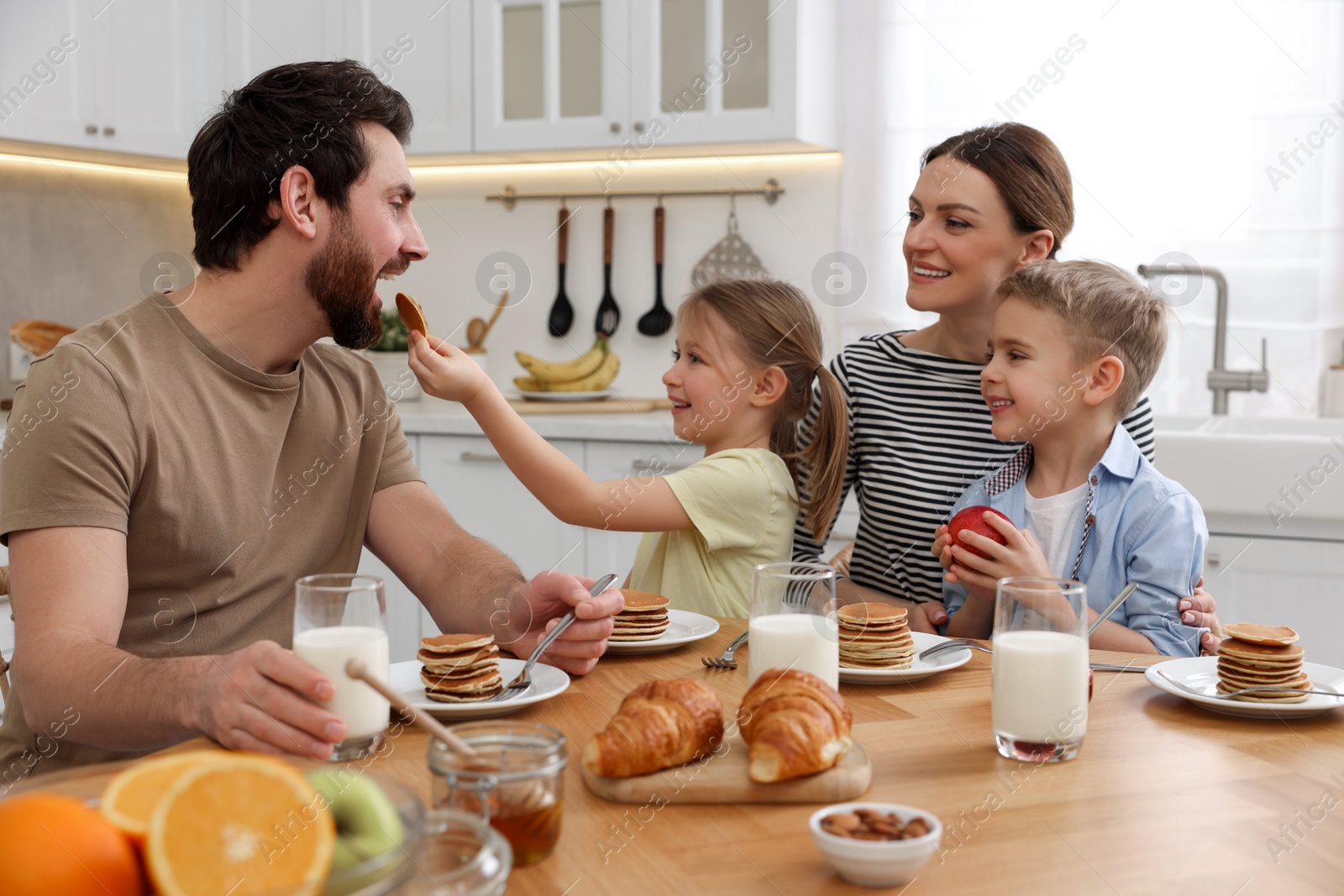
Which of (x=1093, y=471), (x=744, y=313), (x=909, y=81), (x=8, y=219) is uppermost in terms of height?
(x=909, y=81)

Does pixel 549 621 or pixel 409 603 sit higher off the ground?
pixel 549 621

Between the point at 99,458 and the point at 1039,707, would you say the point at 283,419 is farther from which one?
the point at 1039,707

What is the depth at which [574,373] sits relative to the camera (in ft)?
11.5

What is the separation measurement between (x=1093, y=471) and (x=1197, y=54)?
1973 millimetres

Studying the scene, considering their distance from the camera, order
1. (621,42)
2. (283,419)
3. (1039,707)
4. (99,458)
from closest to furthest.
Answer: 1. (1039,707)
2. (99,458)
3. (283,419)
4. (621,42)

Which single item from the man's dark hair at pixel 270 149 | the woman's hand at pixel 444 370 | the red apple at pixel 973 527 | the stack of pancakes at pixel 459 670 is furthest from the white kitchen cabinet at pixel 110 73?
the red apple at pixel 973 527

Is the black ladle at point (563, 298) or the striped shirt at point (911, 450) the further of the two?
the black ladle at point (563, 298)

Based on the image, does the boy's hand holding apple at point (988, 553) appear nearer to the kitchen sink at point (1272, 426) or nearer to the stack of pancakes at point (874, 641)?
the stack of pancakes at point (874, 641)

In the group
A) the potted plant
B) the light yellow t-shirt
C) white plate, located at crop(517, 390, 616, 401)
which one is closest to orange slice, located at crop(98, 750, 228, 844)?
the light yellow t-shirt

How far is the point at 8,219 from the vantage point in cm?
349

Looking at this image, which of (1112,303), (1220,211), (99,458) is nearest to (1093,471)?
(1112,303)

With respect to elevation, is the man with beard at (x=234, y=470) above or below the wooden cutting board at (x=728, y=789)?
above

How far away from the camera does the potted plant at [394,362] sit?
11.3 feet

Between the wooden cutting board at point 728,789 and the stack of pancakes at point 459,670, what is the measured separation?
25cm
